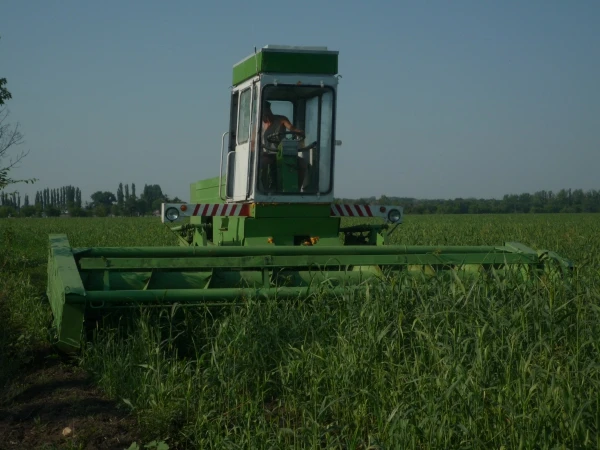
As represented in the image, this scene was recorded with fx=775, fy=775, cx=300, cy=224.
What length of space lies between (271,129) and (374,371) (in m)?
4.27

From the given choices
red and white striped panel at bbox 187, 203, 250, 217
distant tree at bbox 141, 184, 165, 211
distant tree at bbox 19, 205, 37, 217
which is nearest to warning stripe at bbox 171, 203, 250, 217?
red and white striped panel at bbox 187, 203, 250, 217

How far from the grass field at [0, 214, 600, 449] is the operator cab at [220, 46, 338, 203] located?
2.08 meters

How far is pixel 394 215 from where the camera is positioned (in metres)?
8.49

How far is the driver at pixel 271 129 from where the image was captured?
8094 millimetres

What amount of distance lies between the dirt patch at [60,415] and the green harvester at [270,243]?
0.38 m

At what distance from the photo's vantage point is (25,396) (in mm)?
5125

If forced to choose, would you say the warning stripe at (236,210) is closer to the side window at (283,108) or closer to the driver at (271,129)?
the driver at (271,129)

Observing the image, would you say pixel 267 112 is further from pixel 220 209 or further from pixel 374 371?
pixel 374 371

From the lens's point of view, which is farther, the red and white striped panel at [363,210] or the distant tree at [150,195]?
the distant tree at [150,195]

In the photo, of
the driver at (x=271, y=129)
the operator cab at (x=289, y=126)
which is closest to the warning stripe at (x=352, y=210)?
the operator cab at (x=289, y=126)

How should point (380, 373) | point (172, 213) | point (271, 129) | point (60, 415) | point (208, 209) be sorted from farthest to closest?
point (271, 129) < point (208, 209) < point (172, 213) < point (60, 415) < point (380, 373)

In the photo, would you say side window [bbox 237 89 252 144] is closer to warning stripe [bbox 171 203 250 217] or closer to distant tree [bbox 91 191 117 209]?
warning stripe [bbox 171 203 250 217]

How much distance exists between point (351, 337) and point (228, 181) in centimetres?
422

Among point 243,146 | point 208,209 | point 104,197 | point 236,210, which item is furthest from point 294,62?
point 104,197
